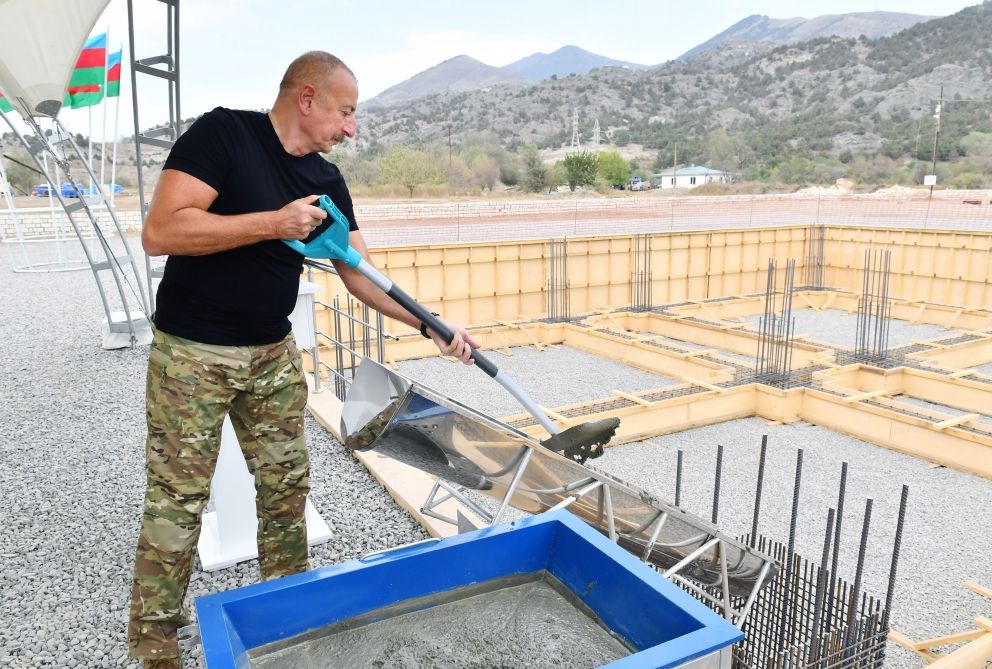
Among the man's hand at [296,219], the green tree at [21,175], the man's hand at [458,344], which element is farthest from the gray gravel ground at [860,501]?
the green tree at [21,175]

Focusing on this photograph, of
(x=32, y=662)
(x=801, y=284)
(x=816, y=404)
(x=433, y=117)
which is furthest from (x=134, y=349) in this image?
(x=433, y=117)

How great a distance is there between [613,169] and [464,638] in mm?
52445

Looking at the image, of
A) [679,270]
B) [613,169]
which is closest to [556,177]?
[613,169]

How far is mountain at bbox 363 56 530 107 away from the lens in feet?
460

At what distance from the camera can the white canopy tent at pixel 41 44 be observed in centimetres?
411

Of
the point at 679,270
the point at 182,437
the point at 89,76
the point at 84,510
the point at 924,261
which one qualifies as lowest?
the point at 679,270

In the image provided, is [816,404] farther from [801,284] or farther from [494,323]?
[801,284]

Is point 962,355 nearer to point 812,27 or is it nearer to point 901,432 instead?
point 901,432

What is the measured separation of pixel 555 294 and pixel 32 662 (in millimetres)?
11953

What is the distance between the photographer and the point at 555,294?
14.0 m

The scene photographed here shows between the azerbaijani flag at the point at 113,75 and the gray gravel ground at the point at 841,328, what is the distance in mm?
10283

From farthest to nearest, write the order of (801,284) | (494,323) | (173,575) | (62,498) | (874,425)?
(801,284) → (494,323) → (874,425) → (62,498) → (173,575)

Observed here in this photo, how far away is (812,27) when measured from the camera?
507ft

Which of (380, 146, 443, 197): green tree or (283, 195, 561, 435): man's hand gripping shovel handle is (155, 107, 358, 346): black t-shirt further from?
(380, 146, 443, 197): green tree
